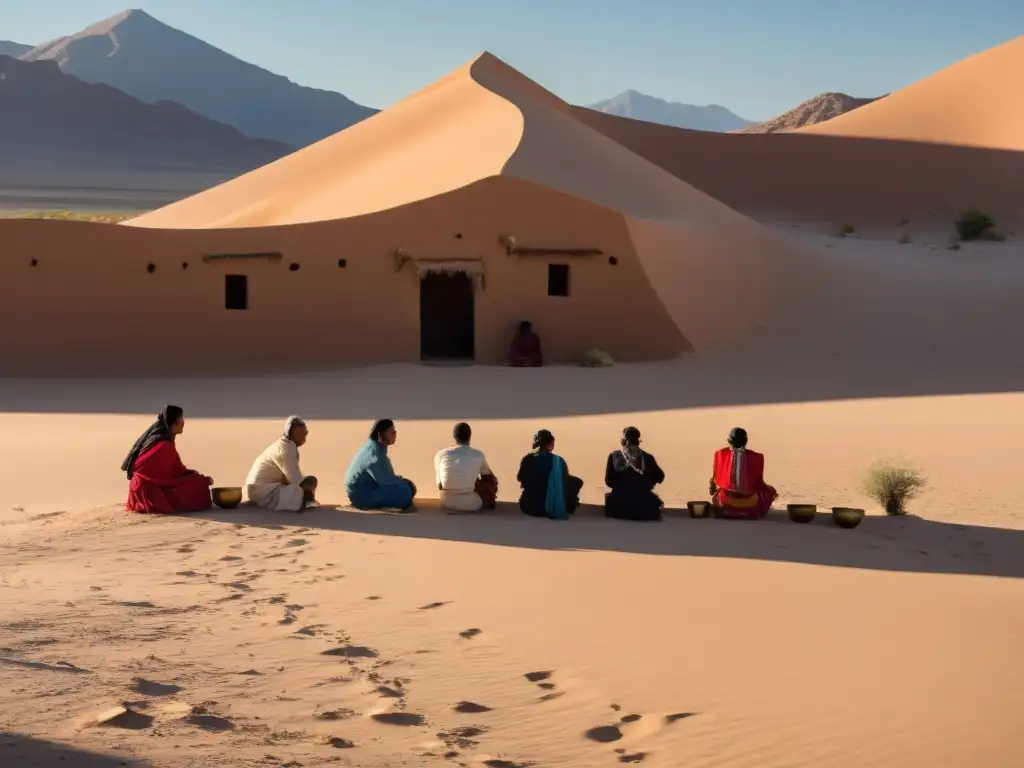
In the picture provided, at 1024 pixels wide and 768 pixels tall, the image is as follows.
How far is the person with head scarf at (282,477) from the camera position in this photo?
9.18m

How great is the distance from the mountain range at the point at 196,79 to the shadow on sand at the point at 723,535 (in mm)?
132142

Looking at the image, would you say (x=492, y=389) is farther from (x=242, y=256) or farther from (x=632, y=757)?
(x=632, y=757)

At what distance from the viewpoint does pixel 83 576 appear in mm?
7176

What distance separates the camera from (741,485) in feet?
31.1

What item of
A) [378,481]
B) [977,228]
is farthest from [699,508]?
[977,228]

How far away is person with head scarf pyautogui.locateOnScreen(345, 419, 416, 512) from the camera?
30.6 ft

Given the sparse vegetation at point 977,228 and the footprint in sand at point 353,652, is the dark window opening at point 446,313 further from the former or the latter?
the sparse vegetation at point 977,228

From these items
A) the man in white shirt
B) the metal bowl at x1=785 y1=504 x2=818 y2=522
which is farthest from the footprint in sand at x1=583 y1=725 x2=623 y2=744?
the metal bowl at x1=785 y1=504 x2=818 y2=522

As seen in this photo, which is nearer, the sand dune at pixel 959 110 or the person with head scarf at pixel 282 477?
the person with head scarf at pixel 282 477

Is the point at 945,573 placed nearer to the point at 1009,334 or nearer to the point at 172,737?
the point at 172,737

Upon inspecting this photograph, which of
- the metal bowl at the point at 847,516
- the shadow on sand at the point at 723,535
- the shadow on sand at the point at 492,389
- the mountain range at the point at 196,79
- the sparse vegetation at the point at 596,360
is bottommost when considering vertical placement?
the shadow on sand at the point at 723,535

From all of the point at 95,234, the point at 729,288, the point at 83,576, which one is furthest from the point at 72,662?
the point at 729,288

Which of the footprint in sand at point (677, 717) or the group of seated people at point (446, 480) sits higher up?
the group of seated people at point (446, 480)

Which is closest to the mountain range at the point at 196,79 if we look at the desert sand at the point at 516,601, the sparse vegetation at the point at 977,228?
the sparse vegetation at the point at 977,228
